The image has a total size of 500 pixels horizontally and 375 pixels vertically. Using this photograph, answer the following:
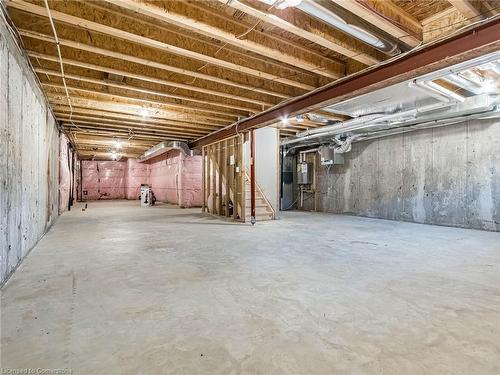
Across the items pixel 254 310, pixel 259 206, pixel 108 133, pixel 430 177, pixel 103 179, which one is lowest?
pixel 254 310

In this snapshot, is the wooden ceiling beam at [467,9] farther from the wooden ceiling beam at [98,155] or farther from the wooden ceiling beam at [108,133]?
the wooden ceiling beam at [98,155]

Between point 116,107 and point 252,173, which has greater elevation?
point 116,107

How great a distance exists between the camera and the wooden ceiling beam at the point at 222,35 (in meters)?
2.33

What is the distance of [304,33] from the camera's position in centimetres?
269

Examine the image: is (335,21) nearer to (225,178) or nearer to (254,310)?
(254,310)

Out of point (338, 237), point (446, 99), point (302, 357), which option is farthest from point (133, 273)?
point (446, 99)

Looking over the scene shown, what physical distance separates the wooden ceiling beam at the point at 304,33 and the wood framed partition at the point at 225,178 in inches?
142

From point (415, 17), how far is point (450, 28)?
0.33m

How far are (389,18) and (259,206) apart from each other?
502 cm

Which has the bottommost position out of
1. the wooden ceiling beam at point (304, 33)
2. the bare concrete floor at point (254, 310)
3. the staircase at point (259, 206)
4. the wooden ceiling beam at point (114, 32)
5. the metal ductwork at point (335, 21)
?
the bare concrete floor at point (254, 310)

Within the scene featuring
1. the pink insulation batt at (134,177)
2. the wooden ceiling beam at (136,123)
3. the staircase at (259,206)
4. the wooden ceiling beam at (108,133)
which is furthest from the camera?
the pink insulation batt at (134,177)

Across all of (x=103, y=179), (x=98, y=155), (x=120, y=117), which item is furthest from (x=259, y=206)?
(x=103, y=179)

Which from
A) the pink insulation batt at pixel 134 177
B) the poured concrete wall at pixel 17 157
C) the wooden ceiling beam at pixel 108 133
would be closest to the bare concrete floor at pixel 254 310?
the poured concrete wall at pixel 17 157

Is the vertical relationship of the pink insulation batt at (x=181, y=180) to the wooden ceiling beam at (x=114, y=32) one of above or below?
below
